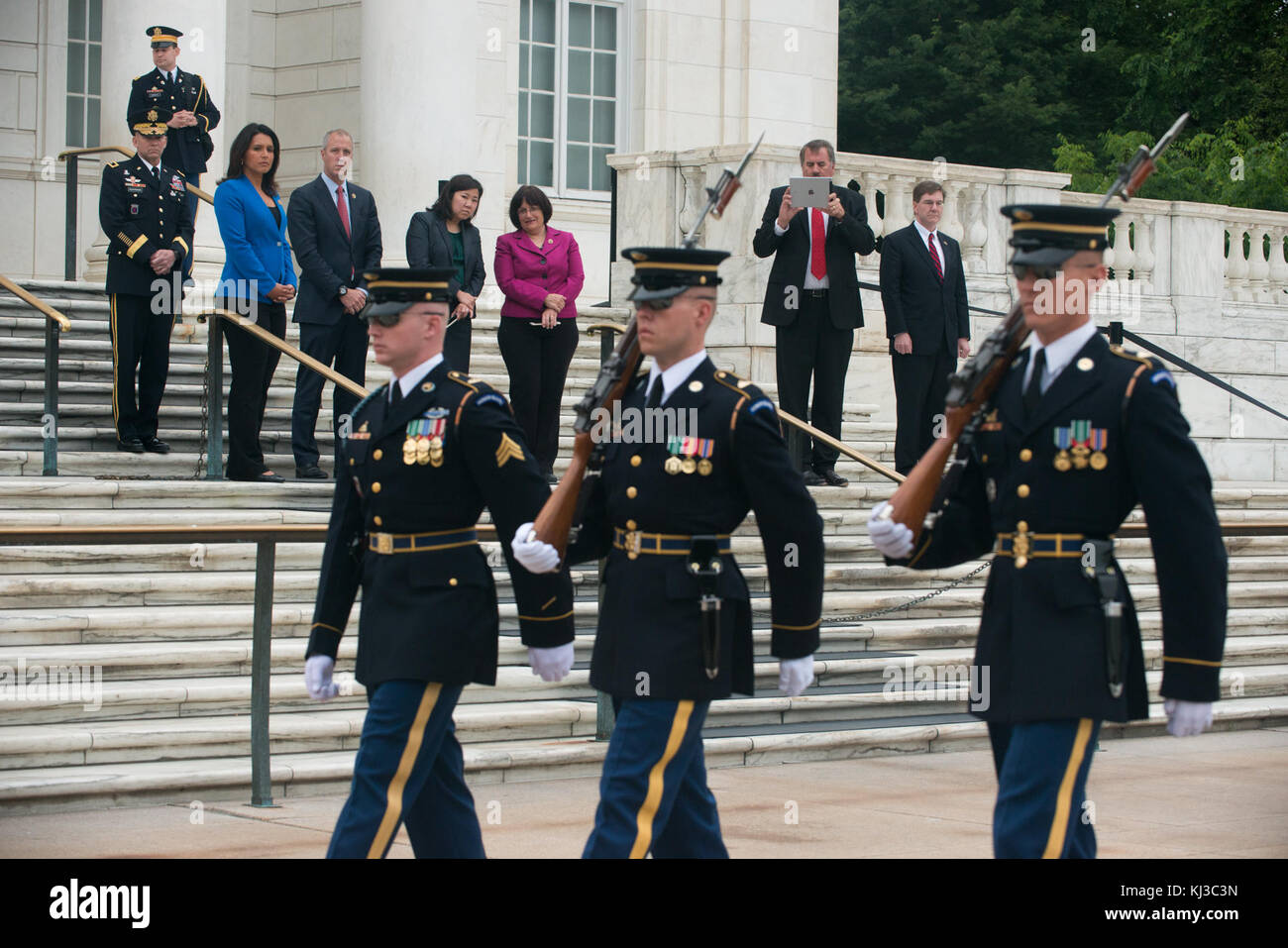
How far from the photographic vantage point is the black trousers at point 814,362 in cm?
1280

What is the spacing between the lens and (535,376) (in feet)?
40.0

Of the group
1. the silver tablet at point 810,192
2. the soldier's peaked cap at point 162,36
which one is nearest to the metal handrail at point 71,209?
the soldier's peaked cap at point 162,36

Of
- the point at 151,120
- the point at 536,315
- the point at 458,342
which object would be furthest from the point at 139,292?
the point at 536,315

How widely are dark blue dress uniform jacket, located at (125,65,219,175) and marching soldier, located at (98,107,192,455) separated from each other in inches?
55.7

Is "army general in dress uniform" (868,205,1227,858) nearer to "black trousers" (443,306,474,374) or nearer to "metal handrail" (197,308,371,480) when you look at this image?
"metal handrail" (197,308,371,480)

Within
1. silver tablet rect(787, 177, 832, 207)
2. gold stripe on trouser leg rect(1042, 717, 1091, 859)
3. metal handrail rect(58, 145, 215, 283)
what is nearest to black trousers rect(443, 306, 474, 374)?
silver tablet rect(787, 177, 832, 207)

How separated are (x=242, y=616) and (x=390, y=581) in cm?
408

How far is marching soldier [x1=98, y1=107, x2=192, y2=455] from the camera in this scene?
454 inches

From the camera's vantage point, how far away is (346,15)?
19.5 meters

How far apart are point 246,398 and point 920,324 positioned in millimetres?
4357

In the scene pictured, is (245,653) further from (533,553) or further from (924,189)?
(924,189)

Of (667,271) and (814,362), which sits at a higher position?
(667,271)
